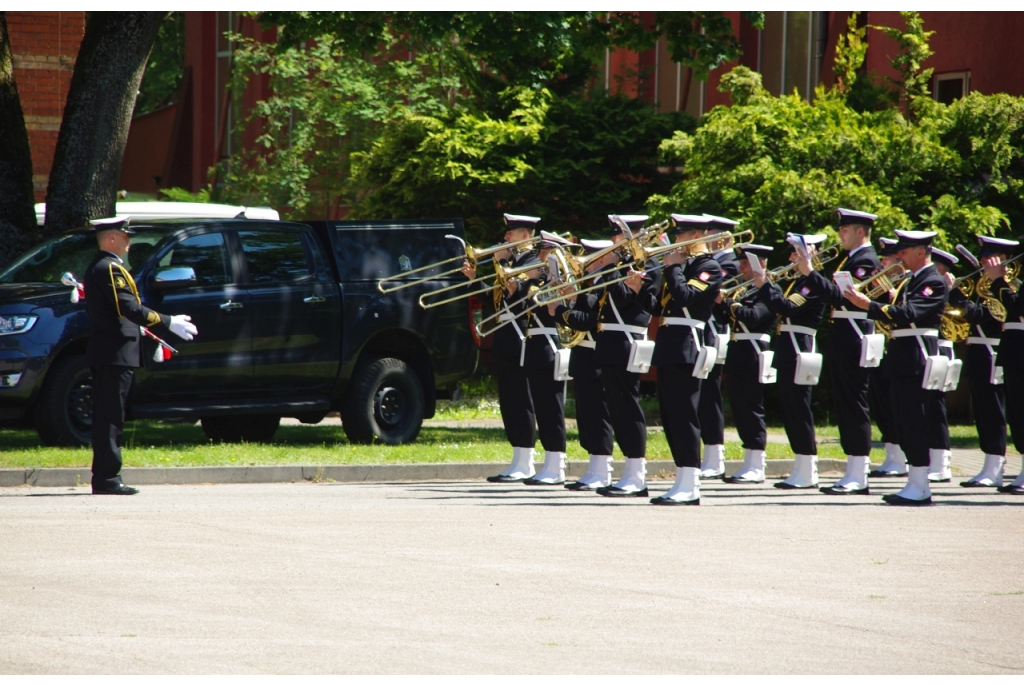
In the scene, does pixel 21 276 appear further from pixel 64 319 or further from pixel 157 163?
pixel 157 163

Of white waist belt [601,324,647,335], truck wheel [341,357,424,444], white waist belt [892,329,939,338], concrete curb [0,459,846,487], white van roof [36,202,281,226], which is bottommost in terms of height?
concrete curb [0,459,846,487]

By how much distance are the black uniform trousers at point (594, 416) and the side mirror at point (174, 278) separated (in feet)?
10.4

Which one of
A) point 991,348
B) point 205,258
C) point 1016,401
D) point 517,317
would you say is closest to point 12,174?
point 205,258

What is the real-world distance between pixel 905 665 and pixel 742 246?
7.36 metres

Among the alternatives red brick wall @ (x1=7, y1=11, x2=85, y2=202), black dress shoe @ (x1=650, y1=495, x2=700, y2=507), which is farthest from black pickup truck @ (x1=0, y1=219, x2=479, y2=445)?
red brick wall @ (x1=7, y1=11, x2=85, y2=202)

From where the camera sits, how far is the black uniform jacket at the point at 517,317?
12477 millimetres

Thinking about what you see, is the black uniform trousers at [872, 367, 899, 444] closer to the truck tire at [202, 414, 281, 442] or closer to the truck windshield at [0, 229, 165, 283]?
the truck tire at [202, 414, 281, 442]

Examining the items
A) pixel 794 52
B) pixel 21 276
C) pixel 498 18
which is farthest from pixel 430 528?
pixel 794 52

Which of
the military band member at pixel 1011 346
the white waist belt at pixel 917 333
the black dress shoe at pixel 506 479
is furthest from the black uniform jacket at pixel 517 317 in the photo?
the military band member at pixel 1011 346

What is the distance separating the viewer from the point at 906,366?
36.9 ft

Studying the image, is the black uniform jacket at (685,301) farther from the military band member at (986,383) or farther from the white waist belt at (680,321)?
the military band member at (986,383)

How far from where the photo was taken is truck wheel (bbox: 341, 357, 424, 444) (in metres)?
14.5

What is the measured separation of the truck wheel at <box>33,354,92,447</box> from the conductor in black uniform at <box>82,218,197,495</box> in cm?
196

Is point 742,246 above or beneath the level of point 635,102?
beneath
